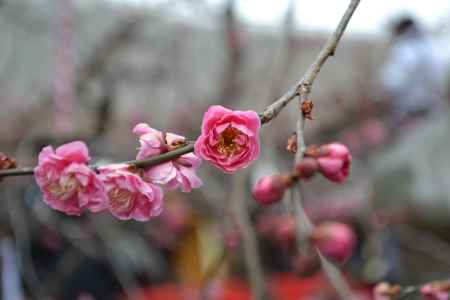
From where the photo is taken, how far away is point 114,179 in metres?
0.64

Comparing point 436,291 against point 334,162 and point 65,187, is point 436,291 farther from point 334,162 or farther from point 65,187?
point 65,187

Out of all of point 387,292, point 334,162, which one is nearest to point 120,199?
point 334,162

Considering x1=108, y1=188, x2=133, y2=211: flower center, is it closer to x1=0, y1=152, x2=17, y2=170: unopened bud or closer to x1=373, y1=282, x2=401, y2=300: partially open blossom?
x1=0, y1=152, x2=17, y2=170: unopened bud

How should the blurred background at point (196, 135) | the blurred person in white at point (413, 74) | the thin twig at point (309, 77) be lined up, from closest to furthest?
1. the thin twig at point (309, 77)
2. the blurred background at point (196, 135)
3. the blurred person in white at point (413, 74)

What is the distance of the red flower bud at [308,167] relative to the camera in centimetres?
66

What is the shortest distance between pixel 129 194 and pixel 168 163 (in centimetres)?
6

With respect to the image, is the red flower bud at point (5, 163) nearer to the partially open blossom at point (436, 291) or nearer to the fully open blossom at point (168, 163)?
the fully open blossom at point (168, 163)

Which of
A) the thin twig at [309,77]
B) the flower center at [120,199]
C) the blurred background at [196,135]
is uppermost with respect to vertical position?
the blurred background at [196,135]

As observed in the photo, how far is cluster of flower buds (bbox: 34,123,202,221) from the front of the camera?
638 millimetres

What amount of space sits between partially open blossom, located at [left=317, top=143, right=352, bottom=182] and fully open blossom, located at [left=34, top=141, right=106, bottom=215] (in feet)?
0.80

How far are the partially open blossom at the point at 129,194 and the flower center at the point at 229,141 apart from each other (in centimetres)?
9

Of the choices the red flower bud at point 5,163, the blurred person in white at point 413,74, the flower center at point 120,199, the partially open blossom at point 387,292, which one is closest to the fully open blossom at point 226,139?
the flower center at point 120,199

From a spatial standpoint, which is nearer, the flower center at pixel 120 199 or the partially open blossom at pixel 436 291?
the flower center at pixel 120 199

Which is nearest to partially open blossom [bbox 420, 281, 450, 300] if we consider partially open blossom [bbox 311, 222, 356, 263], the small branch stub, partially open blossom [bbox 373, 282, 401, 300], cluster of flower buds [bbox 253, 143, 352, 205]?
partially open blossom [bbox 373, 282, 401, 300]
